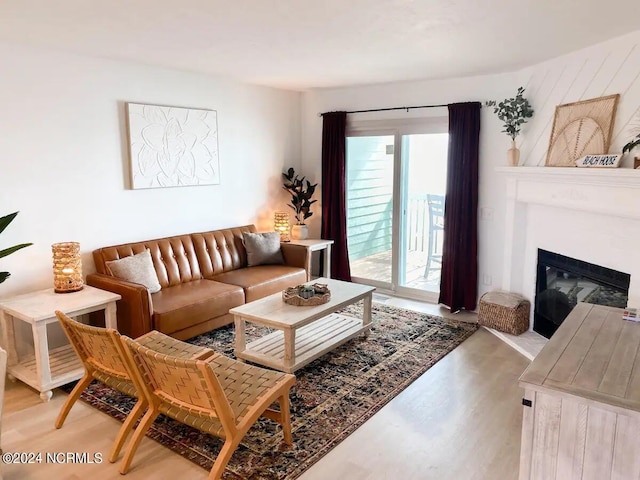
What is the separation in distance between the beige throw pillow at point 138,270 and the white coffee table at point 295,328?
0.93m

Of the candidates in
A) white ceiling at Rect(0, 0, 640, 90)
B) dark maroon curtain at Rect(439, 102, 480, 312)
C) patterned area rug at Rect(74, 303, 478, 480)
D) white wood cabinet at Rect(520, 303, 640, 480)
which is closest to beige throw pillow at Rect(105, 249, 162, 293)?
patterned area rug at Rect(74, 303, 478, 480)

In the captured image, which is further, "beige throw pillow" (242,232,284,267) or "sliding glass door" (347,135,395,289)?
"sliding glass door" (347,135,395,289)

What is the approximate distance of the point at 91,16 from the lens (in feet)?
9.45

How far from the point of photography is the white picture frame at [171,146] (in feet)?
14.6

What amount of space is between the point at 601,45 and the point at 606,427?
287 centimetres

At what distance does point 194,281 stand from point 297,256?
1190 millimetres

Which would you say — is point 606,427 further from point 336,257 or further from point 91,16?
point 336,257

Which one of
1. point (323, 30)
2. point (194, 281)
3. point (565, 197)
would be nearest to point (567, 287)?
point (565, 197)

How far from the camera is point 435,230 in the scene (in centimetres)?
542

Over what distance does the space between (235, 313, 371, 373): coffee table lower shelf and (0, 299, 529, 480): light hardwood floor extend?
2.43ft

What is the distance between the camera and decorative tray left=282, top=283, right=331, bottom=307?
3.78 meters

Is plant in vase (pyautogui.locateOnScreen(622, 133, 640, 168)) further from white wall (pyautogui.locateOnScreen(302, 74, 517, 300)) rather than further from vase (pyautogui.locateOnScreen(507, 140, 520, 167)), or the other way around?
white wall (pyautogui.locateOnScreen(302, 74, 517, 300))

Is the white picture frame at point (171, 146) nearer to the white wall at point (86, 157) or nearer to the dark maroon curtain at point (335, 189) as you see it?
the white wall at point (86, 157)

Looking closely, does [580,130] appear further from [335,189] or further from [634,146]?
[335,189]
